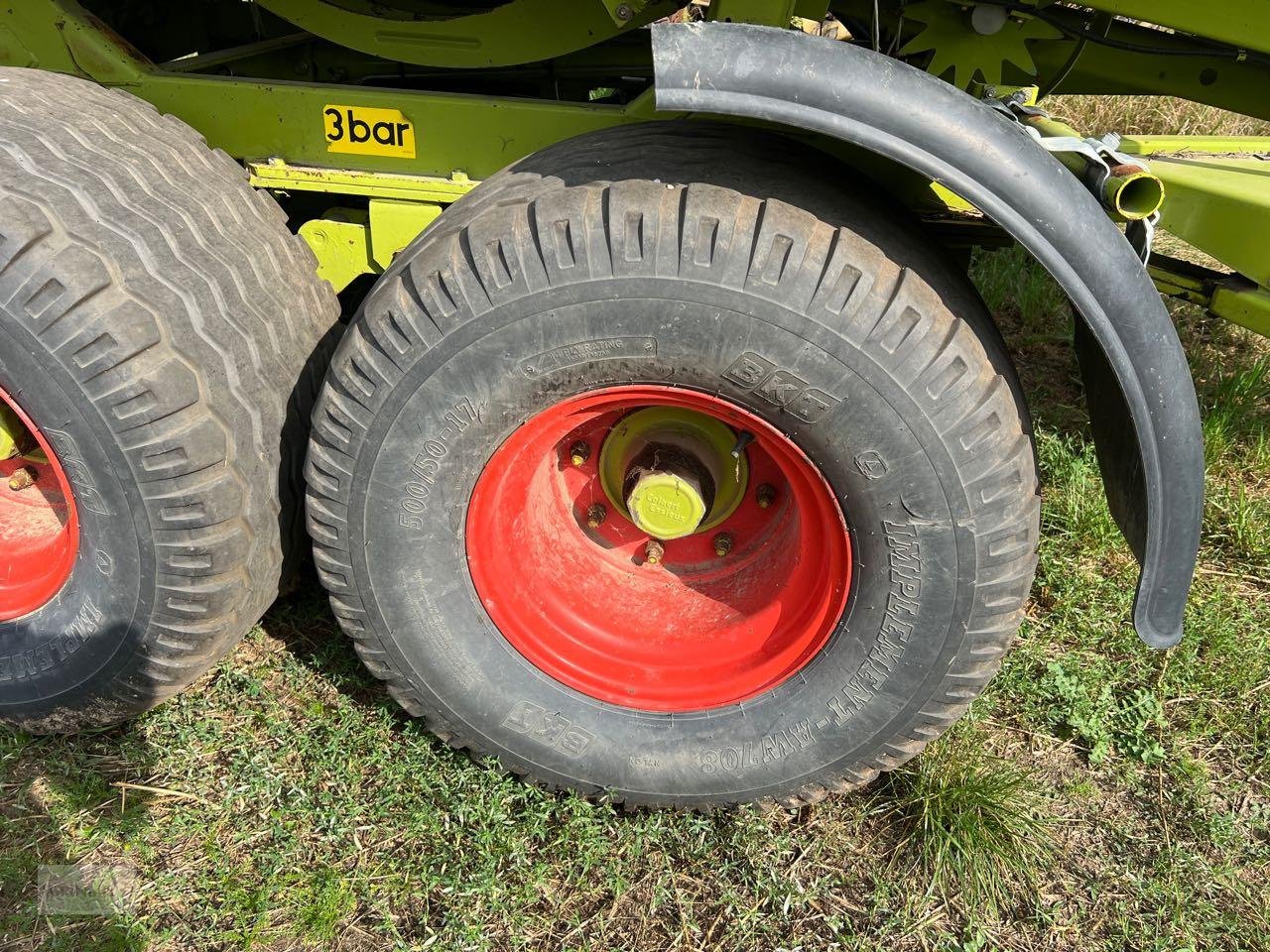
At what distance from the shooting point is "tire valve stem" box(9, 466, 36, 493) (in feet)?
8.09

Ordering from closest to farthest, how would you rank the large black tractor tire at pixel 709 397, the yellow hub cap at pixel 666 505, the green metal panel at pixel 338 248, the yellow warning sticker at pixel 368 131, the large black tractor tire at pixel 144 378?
1. the large black tractor tire at pixel 709 397
2. the large black tractor tire at pixel 144 378
3. the yellow hub cap at pixel 666 505
4. the yellow warning sticker at pixel 368 131
5. the green metal panel at pixel 338 248

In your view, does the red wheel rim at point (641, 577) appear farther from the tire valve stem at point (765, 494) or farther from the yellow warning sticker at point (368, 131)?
A: the yellow warning sticker at point (368, 131)

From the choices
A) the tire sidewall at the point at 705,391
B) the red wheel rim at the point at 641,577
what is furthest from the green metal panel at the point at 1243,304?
the red wheel rim at the point at 641,577

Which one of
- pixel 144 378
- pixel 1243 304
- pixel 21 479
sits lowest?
pixel 21 479

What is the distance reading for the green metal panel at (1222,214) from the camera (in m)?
1.95

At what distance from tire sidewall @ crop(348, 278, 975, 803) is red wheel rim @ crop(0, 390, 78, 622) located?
0.78 metres

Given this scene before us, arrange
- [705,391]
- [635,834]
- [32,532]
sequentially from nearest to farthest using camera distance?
[705,391]
[635,834]
[32,532]

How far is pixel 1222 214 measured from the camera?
1979 mm

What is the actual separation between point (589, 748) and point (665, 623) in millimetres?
362

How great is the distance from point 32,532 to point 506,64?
1.70m

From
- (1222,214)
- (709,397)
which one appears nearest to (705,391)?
(709,397)

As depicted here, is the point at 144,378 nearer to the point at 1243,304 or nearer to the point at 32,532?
the point at 32,532

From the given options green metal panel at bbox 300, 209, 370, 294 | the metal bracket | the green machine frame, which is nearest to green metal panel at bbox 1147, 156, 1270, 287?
the green machine frame

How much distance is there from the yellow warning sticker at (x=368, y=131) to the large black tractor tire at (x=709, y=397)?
17.3 inches
